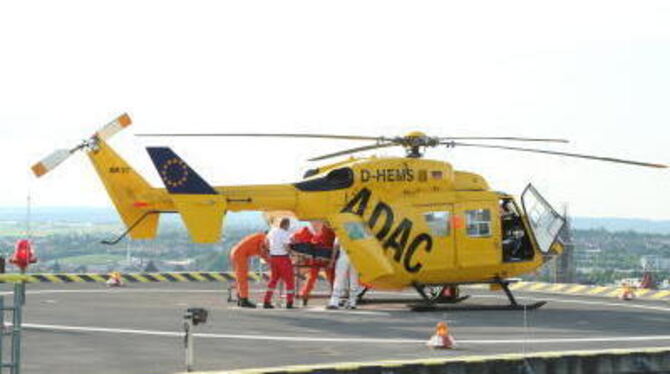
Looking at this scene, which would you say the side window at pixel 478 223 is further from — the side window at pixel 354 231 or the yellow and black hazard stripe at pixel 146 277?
the yellow and black hazard stripe at pixel 146 277

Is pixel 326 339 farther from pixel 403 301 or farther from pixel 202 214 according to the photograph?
pixel 403 301

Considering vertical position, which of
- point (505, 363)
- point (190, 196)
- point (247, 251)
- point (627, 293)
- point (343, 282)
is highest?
point (190, 196)

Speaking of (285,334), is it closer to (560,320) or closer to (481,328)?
(481,328)

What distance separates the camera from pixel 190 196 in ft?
85.1

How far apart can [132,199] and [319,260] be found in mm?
4419

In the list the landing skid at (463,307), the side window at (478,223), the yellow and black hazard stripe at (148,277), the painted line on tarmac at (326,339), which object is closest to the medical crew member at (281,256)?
the landing skid at (463,307)

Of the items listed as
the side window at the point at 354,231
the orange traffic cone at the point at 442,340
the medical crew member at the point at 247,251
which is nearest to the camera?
the orange traffic cone at the point at 442,340

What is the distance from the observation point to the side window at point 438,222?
27.7m

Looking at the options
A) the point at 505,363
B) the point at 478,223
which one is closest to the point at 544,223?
the point at 478,223

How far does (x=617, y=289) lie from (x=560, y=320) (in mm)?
9104

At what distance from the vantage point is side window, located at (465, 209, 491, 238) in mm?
27859

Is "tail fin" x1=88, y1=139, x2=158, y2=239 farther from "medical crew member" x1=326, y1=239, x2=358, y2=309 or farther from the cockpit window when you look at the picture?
"medical crew member" x1=326, y1=239, x2=358, y2=309

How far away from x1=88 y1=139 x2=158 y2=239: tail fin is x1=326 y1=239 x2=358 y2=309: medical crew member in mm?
4050

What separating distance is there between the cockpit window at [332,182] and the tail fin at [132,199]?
326 cm
